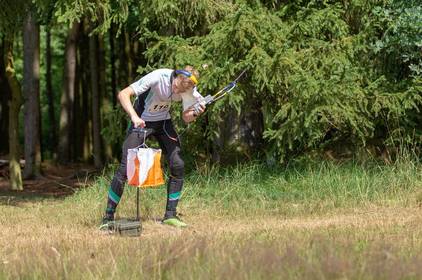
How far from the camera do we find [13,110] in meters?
18.6

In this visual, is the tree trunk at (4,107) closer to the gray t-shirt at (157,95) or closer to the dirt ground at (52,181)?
the dirt ground at (52,181)

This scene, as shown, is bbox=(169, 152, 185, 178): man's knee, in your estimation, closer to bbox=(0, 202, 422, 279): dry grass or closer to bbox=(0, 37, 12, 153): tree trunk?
bbox=(0, 202, 422, 279): dry grass

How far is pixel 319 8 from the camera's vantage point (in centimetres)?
1380

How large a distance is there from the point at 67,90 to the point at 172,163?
56.6 ft

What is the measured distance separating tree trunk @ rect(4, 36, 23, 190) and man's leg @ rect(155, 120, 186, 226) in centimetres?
854

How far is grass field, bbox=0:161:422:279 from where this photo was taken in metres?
5.62

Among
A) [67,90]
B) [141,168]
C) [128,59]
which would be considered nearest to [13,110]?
[67,90]

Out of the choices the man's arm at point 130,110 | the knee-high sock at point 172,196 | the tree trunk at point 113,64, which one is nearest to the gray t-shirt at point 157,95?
the man's arm at point 130,110

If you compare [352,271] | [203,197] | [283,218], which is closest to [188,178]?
[203,197]

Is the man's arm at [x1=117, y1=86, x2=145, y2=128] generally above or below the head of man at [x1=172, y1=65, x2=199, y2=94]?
below

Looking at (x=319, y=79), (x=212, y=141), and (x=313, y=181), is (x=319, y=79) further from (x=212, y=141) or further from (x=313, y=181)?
(x=212, y=141)

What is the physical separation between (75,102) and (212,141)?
53.1 ft

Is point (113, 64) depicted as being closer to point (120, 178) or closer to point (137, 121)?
point (120, 178)

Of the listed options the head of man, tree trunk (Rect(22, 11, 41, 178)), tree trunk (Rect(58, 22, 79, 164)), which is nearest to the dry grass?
the head of man
